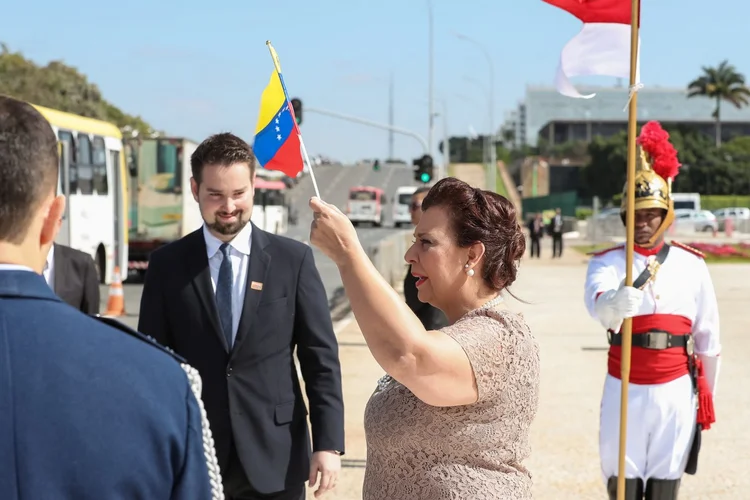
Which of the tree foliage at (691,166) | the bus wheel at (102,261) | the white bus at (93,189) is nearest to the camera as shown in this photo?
the white bus at (93,189)

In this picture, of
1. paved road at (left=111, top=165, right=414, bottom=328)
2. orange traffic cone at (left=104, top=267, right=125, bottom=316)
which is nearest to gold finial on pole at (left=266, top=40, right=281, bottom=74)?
orange traffic cone at (left=104, top=267, right=125, bottom=316)

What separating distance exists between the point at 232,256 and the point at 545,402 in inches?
279

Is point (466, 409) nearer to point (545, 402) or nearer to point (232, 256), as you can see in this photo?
point (232, 256)

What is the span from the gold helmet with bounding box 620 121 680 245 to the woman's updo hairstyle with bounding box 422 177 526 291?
98.7 inches

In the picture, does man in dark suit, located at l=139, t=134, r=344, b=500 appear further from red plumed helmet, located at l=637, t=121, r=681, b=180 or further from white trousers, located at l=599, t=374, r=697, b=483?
red plumed helmet, located at l=637, t=121, r=681, b=180

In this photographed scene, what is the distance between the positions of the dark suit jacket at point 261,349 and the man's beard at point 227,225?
0.27ft

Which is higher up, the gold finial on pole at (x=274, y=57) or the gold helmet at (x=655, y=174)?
the gold finial on pole at (x=274, y=57)

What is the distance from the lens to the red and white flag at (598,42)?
479cm

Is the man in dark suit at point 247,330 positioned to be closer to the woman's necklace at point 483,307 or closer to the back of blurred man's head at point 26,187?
the woman's necklace at point 483,307

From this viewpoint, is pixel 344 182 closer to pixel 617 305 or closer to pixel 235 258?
pixel 617 305

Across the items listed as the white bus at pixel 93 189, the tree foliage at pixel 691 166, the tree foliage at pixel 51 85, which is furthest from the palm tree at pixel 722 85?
the white bus at pixel 93 189

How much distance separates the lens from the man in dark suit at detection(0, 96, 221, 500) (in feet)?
5.33

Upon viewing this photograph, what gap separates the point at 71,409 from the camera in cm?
163

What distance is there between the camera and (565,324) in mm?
17578
